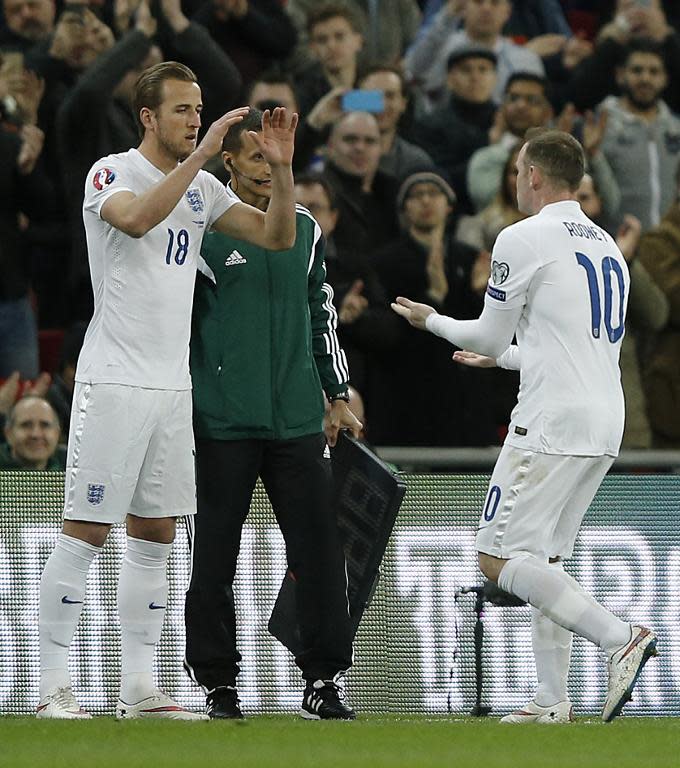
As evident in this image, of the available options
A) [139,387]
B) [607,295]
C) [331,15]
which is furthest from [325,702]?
[331,15]

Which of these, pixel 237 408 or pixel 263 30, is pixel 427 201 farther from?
pixel 237 408

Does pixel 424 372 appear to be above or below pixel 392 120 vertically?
below

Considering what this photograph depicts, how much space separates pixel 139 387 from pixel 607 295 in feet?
6.01

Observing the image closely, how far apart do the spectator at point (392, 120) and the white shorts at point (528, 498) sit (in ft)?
18.2

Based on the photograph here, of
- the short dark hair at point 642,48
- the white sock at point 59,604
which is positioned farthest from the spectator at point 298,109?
the white sock at point 59,604

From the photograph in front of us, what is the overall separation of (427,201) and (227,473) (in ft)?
14.6

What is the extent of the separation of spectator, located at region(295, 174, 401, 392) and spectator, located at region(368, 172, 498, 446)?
0.35 ft

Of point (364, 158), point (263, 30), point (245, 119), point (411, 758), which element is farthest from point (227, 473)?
point (263, 30)

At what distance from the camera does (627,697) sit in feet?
20.7

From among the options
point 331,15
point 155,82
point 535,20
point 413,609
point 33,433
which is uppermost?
point 535,20

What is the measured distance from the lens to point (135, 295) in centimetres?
661

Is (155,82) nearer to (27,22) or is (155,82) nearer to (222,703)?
(222,703)

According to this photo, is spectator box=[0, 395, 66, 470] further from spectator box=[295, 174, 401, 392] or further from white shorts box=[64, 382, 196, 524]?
white shorts box=[64, 382, 196, 524]

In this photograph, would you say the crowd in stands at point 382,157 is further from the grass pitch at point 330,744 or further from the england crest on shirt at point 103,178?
the grass pitch at point 330,744
